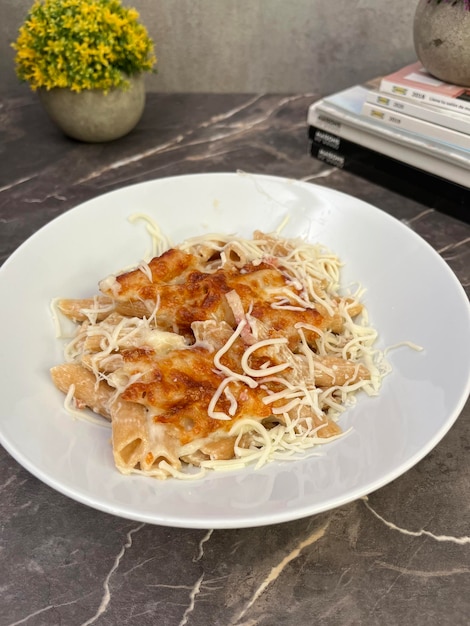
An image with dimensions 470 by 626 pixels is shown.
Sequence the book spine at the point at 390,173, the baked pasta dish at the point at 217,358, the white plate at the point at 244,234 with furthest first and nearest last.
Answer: the book spine at the point at 390,173
the baked pasta dish at the point at 217,358
the white plate at the point at 244,234

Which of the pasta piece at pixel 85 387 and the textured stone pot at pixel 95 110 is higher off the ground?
the textured stone pot at pixel 95 110

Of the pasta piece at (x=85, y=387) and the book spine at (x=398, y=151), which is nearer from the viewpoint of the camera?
the pasta piece at (x=85, y=387)

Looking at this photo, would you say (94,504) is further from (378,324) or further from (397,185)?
(397,185)

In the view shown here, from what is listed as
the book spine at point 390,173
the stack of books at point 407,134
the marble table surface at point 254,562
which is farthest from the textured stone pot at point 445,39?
the marble table surface at point 254,562

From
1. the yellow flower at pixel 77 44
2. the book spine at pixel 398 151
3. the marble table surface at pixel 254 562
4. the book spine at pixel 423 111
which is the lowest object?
the marble table surface at pixel 254 562

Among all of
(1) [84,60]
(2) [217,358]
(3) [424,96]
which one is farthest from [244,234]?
(1) [84,60]

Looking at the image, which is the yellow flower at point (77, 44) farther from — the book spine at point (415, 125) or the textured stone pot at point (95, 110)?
the book spine at point (415, 125)

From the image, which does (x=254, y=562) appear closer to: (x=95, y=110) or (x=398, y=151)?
(x=398, y=151)

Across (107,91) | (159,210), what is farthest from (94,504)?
(107,91)

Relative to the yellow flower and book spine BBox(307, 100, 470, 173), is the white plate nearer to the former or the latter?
book spine BBox(307, 100, 470, 173)
